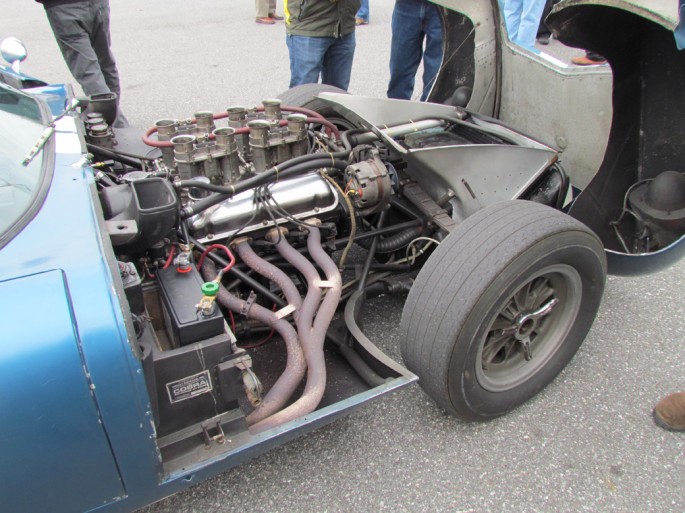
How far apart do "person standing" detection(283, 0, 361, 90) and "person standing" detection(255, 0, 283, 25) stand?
215 inches

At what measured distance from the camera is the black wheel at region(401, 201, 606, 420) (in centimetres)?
194

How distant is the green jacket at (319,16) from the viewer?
4074 millimetres

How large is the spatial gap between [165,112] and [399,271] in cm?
401

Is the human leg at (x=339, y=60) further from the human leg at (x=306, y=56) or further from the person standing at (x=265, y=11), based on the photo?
the person standing at (x=265, y=11)

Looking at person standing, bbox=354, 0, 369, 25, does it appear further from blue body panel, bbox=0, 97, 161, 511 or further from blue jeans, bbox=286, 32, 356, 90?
blue body panel, bbox=0, 97, 161, 511

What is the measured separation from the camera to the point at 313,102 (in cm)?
322

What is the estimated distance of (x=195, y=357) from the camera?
5.49 ft

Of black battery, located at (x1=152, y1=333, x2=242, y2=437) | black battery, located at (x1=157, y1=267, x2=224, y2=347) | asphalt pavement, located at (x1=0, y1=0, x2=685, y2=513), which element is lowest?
asphalt pavement, located at (x1=0, y1=0, x2=685, y2=513)

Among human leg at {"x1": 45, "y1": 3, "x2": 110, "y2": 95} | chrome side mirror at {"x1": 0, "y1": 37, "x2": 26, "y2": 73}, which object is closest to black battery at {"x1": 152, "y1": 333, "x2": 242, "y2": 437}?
chrome side mirror at {"x1": 0, "y1": 37, "x2": 26, "y2": 73}

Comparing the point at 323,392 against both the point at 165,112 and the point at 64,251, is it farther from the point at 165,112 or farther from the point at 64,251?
the point at 165,112

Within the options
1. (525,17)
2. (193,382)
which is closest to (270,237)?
(193,382)

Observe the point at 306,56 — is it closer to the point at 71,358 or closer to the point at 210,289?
the point at 210,289

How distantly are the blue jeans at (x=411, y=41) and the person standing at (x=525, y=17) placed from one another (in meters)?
2.05

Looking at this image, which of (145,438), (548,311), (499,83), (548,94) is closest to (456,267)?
(548,311)
